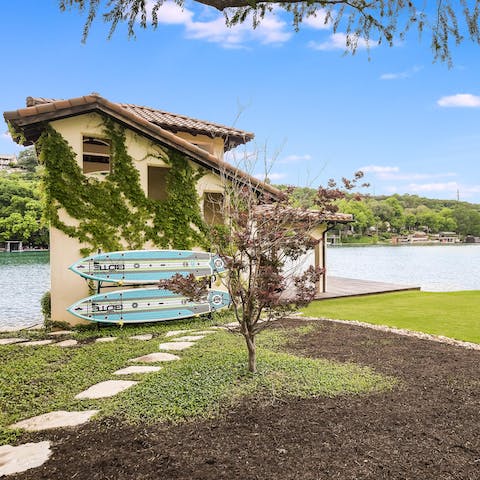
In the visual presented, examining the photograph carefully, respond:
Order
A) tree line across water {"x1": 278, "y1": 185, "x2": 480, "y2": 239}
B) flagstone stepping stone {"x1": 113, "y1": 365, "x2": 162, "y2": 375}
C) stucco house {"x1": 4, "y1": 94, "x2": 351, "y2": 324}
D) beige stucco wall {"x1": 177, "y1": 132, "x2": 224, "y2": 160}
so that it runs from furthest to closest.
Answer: tree line across water {"x1": 278, "y1": 185, "x2": 480, "y2": 239}, beige stucco wall {"x1": 177, "y1": 132, "x2": 224, "y2": 160}, stucco house {"x1": 4, "y1": 94, "x2": 351, "y2": 324}, flagstone stepping stone {"x1": 113, "y1": 365, "x2": 162, "y2": 375}

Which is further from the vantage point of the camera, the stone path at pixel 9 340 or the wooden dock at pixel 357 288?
the wooden dock at pixel 357 288

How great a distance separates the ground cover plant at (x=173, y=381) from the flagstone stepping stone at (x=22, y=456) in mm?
235

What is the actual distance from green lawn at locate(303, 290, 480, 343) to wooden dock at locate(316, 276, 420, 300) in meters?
0.39

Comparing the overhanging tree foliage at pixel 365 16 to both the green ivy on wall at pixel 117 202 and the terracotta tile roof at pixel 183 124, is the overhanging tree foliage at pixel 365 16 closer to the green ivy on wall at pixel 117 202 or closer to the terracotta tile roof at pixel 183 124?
the green ivy on wall at pixel 117 202

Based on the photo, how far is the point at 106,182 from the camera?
873 cm

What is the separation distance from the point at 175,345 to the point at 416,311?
656 cm

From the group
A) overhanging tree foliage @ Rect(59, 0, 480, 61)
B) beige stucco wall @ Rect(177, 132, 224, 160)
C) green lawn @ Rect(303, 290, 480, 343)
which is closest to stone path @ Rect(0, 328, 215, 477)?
overhanging tree foliage @ Rect(59, 0, 480, 61)

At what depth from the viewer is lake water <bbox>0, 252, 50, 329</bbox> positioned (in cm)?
998

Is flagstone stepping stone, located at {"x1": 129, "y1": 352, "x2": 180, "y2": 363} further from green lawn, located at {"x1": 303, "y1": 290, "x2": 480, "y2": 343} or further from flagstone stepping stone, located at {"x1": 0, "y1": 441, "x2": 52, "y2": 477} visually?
green lawn, located at {"x1": 303, "y1": 290, "x2": 480, "y2": 343}

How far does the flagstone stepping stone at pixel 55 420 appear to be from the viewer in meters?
3.56

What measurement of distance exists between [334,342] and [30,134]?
25.1 feet

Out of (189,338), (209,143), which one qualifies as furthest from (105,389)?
(209,143)

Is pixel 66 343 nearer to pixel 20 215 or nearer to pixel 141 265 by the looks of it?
pixel 141 265

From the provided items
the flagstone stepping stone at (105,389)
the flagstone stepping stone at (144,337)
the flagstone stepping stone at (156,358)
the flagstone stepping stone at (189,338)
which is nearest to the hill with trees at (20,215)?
the flagstone stepping stone at (144,337)
